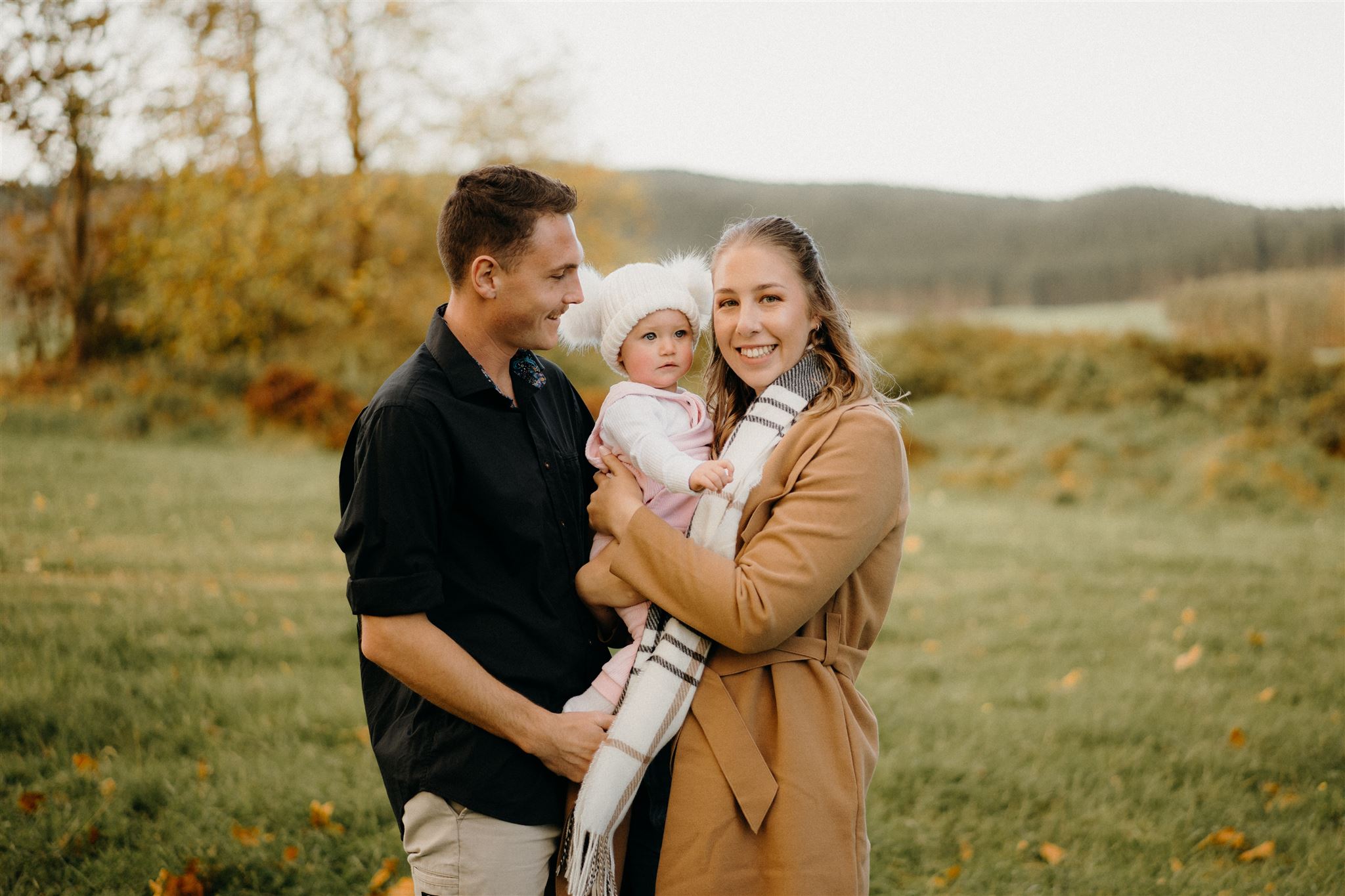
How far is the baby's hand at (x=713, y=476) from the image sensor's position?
2.27m

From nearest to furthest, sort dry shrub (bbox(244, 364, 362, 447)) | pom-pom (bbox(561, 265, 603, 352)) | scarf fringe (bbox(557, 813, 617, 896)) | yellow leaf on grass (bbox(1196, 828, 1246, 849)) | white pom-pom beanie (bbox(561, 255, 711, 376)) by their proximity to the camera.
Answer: scarf fringe (bbox(557, 813, 617, 896)) → white pom-pom beanie (bbox(561, 255, 711, 376)) → pom-pom (bbox(561, 265, 603, 352)) → yellow leaf on grass (bbox(1196, 828, 1246, 849)) → dry shrub (bbox(244, 364, 362, 447))

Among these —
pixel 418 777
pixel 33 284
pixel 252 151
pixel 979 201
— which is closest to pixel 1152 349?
pixel 979 201

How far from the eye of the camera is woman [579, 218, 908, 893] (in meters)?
2.12

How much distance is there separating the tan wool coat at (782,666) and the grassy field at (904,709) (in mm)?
1889

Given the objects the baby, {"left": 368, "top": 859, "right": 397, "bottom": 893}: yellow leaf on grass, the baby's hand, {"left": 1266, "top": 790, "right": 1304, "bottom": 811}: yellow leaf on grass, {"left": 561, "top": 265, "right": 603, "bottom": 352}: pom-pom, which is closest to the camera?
the baby's hand

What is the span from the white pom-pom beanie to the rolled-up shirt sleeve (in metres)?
0.75

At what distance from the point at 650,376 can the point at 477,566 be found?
0.74m

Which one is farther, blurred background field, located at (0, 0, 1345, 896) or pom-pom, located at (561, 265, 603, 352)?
blurred background field, located at (0, 0, 1345, 896)

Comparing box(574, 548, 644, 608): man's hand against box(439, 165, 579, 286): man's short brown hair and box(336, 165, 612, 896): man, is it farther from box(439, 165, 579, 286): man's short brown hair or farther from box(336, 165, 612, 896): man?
box(439, 165, 579, 286): man's short brown hair

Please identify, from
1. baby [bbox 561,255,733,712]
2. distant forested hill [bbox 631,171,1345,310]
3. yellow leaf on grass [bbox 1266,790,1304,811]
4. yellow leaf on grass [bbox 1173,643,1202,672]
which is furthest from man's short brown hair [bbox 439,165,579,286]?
distant forested hill [bbox 631,171,1345,310]

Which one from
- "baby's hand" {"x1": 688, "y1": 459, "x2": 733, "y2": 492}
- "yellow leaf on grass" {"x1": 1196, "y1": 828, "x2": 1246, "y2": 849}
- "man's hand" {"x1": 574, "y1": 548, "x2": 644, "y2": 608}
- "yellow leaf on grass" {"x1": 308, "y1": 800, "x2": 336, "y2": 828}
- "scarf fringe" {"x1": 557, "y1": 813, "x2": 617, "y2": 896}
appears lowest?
"yellow leaf on grass" {"x1": 1196, "y1": 828, "x2": 1246, "y2": 849}

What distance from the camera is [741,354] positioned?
2449 millimetres

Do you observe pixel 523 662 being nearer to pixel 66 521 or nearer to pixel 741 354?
pixel 741 354

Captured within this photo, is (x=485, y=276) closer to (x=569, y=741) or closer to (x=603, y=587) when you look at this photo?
(x=603, y=587)
